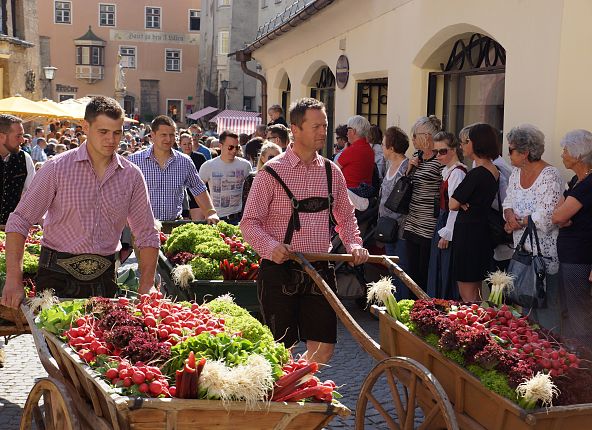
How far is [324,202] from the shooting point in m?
5.78

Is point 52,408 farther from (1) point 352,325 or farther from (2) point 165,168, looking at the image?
(2) point 165,168

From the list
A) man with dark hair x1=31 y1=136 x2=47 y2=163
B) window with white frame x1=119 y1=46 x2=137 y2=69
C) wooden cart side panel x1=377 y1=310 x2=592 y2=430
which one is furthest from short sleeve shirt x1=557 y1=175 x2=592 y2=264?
window with white frame x1=119 y1=46 x2=137 y2=69

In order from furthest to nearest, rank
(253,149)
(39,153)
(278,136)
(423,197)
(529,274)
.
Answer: (39,153), (253,149), (278,136), (423,197), (529,274)

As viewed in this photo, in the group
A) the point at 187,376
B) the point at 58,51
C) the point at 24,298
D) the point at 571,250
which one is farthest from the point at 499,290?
the point at 58,51

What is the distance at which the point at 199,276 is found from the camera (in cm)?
714

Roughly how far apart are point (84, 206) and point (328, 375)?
2936mm

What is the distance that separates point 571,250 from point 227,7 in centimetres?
4664

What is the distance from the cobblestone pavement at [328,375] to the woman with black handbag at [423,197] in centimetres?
88

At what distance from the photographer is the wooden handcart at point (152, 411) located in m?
3.50

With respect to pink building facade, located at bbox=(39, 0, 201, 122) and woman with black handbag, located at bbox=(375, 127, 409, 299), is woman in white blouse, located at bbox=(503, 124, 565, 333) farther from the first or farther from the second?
pink building facade, located at bbox=(39, 0, 201, 122)

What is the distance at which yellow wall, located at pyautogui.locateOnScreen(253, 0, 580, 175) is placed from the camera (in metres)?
7.77

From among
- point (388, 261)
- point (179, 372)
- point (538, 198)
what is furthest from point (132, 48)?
point (179, 372)

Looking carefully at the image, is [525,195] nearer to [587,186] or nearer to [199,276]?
[587,186]

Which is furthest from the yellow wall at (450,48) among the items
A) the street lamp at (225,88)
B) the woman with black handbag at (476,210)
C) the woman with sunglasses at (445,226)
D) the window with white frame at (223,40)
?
the window with white frame at (223,40)
